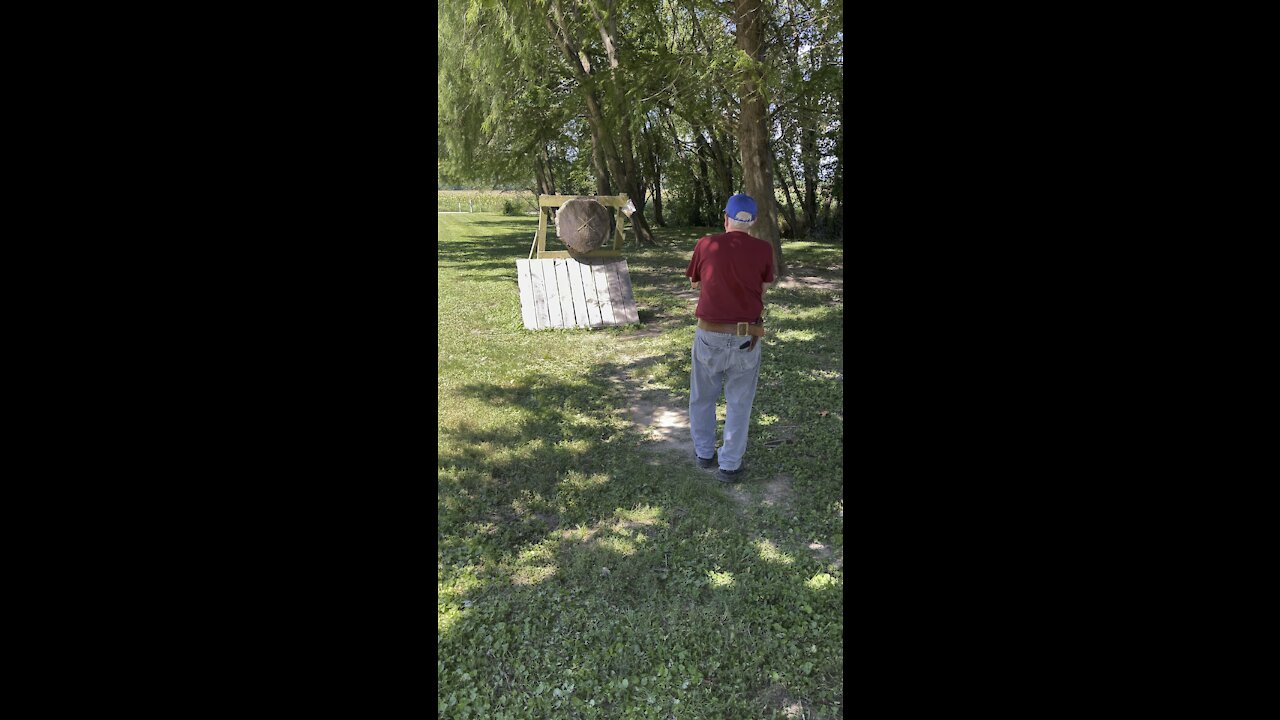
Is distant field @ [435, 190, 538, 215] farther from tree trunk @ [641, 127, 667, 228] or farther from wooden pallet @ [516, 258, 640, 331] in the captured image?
wooden pallet @ [516, 258, 640, 331]

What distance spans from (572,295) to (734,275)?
5.45m

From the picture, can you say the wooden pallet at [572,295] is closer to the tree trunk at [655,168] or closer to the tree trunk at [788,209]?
the tree trunk at [788,209]

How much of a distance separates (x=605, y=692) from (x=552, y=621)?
56 cm

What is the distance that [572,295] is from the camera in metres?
9.95

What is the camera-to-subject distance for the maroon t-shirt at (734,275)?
15.4 ft

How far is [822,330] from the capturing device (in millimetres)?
9266

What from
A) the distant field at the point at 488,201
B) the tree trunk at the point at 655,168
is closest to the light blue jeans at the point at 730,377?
the tree trunk at the point at 655,168

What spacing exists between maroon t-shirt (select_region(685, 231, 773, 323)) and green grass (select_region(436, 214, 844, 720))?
3.72ft

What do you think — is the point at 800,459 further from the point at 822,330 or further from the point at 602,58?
the point at 602,58

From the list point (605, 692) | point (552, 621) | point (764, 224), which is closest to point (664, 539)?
point (552, 621)

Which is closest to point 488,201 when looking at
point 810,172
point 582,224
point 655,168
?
point 655,168

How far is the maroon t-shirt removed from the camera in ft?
15.4

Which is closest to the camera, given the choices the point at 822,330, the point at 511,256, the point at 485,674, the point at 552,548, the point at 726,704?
the point at 726,704

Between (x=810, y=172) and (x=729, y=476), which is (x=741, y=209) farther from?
(x=810, y=172)
